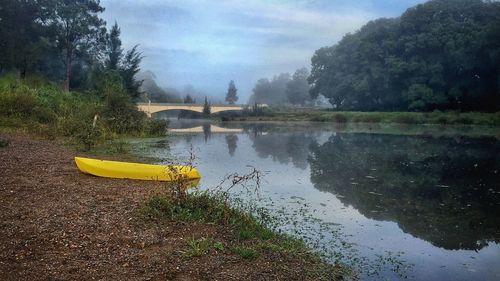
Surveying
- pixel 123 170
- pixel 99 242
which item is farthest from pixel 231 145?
pixel 99 242

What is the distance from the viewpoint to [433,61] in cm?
5609

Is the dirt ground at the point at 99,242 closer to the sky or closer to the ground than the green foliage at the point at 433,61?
closer to the ground

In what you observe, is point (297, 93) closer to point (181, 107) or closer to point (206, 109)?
point (206, 109)

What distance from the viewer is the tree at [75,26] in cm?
4691

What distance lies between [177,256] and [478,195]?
33.2 ft

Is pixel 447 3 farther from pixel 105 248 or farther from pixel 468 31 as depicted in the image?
pixel 105 248

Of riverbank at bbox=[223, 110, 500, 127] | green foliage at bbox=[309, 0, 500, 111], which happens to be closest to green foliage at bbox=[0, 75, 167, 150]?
riverbank at bbox=[223, 110, 500, 127]

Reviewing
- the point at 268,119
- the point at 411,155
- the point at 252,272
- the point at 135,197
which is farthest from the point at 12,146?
the point at 268,119

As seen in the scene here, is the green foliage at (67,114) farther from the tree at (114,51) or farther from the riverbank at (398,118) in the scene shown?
the riverbank at (398,118)

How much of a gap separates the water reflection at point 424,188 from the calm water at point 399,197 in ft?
0.08

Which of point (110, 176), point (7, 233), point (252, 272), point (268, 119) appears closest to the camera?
point (252, 272)

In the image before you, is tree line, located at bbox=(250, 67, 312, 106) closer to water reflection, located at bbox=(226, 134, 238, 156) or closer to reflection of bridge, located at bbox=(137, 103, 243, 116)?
reflection of bridge, located at bbox=(137, 103, 243, 116)

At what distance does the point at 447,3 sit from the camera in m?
58.7

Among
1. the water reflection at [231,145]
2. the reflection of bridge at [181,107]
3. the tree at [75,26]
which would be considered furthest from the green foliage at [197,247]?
the reflection of bridge at [181,107]
